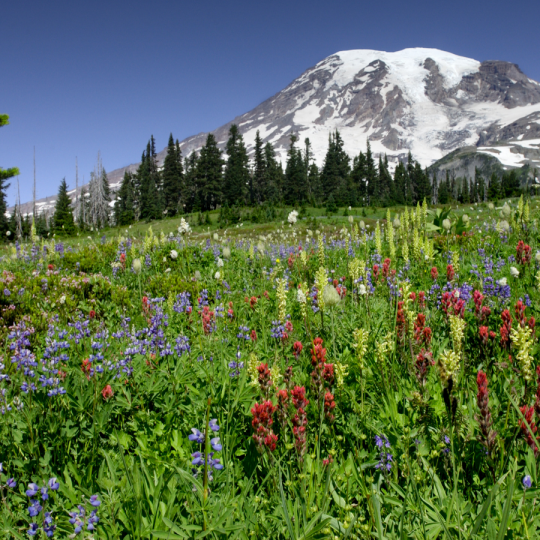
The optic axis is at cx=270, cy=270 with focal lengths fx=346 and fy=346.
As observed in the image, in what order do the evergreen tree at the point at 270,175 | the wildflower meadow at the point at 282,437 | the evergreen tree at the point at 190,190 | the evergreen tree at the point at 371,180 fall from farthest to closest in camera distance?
the evergreen tree at the point at 371,180
the evergreen tree at the point at 270,175
the evergreen tree at the point at 190,190
the wildflower meadow at the point at 282,437

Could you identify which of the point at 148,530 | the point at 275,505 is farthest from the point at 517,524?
the point at 148,530

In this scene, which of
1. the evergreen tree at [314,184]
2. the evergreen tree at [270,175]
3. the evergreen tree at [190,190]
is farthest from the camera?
the evergreen tree at [270,175]

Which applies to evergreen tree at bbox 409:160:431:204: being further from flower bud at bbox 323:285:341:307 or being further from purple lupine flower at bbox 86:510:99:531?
purple lupine flower at bbox 86:510:99:531

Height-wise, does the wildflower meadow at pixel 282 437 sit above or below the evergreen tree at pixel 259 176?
below

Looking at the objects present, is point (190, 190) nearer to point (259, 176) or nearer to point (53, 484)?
point (259, 176)

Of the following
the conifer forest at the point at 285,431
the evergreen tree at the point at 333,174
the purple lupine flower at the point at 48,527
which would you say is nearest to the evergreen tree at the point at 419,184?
the evergreen tree at the point at 333,174

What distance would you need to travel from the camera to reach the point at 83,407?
2.16 metres

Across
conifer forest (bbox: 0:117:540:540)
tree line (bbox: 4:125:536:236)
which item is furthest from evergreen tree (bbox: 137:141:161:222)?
conifer forest (bbox: 0:117:540:540)

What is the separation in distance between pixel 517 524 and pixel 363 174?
9324 centimetres

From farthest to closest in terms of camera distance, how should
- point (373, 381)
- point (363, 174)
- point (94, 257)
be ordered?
point (363, 174)
point (94, 257)
point (373, 381)

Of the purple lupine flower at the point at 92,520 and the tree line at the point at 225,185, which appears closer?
the purple lupine flower at the point at 92,520

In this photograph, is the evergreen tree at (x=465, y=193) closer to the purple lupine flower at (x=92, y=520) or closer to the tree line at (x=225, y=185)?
the tree line at (x=225, y=185)

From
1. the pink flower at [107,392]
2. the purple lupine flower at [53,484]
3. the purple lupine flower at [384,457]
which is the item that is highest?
the pink flower at [107,392]

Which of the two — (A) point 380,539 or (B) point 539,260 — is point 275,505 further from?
(B) point 539,260
